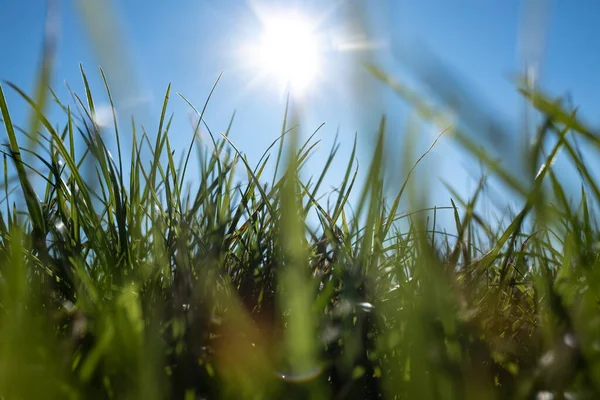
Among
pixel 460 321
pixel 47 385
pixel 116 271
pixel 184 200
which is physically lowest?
pixel 47 385

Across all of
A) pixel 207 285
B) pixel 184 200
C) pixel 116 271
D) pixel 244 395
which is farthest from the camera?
pixel 184 200

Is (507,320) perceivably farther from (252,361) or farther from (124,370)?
(124,370)

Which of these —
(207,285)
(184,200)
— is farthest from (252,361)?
(184,200)

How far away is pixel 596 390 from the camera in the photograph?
0.44 m

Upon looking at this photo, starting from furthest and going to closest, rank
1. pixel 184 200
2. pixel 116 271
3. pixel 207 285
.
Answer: pixel 184 200 < pixel 116 271 < pixel 207 285

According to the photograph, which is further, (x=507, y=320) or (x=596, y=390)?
(x=507, y=320)

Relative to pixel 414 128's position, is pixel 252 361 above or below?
below

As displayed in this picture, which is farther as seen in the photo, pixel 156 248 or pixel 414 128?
pixel 156 248

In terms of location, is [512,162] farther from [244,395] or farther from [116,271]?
[116,271]

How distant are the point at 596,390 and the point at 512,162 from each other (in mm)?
208

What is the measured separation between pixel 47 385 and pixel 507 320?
2.05ft

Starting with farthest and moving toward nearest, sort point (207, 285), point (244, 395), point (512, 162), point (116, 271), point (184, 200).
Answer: point (184, 200) → point (116, 271) → point (207, 285) → point (244, 395) → point (512, 162)

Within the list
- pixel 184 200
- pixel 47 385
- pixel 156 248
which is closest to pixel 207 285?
pixel 156 248

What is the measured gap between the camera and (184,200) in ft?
3.52
